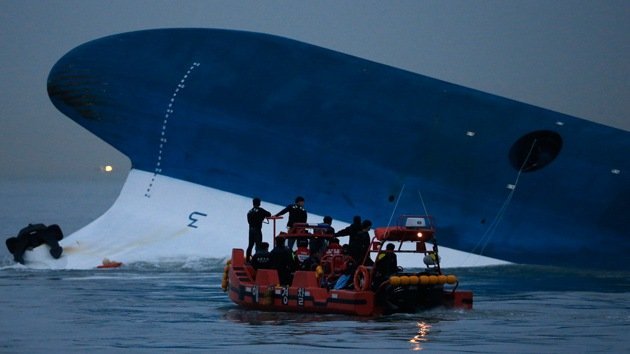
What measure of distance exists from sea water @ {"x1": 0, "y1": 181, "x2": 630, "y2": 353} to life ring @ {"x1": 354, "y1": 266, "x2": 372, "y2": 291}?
22.1 inches

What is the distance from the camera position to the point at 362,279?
74.4 feet

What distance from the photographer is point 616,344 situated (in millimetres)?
19516

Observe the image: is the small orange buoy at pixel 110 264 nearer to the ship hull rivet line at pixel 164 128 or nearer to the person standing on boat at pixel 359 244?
the ship hull rivet line at pixel 164 128

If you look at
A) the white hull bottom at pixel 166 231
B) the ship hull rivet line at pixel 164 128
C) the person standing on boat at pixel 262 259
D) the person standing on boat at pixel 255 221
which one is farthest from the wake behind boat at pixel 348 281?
the ship hull rivet line at pixel 164 128

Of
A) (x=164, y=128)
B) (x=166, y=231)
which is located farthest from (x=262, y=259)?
(x=164, y=128)

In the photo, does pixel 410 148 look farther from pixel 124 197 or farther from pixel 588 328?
pixel 588 328

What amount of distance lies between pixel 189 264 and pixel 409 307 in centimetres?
1183

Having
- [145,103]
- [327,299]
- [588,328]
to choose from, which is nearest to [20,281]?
[145,103]

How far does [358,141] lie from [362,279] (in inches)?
466

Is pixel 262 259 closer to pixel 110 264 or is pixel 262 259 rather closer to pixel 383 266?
pixel 383 266

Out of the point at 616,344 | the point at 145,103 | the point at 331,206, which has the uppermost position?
the point at 145,103

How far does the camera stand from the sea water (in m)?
19.4

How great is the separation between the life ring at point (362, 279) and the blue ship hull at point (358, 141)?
10.9 meters

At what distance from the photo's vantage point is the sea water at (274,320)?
19.4 metres
